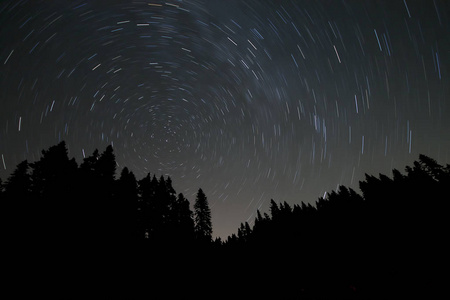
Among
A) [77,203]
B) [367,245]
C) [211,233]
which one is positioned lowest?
[367,245]

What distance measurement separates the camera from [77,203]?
15586 mm

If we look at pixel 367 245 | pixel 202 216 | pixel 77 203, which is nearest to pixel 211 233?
pixel 202 216

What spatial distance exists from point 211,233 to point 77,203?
1185 inches

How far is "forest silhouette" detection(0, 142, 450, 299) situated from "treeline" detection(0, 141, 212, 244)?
0.24ft

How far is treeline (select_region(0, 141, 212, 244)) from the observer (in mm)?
13706

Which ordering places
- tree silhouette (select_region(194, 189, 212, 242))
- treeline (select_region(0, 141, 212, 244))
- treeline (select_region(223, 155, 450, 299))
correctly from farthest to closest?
tree silhouette (select_region(194, 189, 212, 242)), treeline (select_region(223, 155, 450, 299)), treeline (select_region(0, 141, 212, 244))

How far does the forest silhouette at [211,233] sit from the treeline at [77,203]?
7 cm

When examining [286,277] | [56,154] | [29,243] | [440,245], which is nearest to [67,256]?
[29,243]

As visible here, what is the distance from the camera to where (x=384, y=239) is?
97.3ft

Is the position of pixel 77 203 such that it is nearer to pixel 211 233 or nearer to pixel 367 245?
pixel 211 233

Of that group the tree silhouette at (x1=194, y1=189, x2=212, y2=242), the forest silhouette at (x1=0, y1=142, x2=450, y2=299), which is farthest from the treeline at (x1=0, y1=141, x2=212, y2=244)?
the tree silhouette at (x1=194, y1=189, x2=212, y2=242)

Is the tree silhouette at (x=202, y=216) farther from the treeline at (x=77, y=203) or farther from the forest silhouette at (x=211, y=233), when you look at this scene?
the treeline at (x=77, y=203)

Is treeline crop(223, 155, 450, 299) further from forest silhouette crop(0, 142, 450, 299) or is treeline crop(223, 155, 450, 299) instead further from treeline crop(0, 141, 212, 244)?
treeline crop(0, 141, 212, 244)

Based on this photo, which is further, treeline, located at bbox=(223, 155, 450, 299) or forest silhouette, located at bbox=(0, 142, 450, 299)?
treeline, located at bbox=(223, 155, 450, 299)
